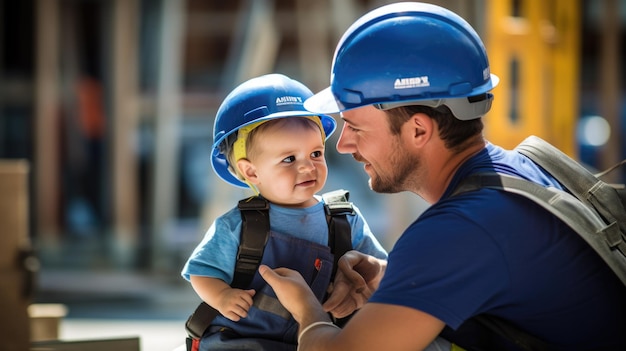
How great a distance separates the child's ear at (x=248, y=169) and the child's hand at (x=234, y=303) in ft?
1.11

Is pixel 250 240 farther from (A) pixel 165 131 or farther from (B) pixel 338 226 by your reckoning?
(A) pixel 165 131

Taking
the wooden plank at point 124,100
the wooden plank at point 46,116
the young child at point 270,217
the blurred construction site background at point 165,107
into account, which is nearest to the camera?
Result: the young child at point 270,217

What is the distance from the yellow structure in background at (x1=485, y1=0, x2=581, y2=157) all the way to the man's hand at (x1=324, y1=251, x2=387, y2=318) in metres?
4.03

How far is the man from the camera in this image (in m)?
2.07

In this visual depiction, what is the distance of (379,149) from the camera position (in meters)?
2.40

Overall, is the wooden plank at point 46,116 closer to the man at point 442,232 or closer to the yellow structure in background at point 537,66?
the yellow structure in background at point 537,66

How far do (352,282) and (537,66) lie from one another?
15.9ft

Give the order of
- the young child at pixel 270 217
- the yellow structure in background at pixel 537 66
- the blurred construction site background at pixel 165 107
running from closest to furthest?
the young child at pixel 270 217, the yellow structure in background at pixel 537 66, the blurred construction site background at pixel 165 107

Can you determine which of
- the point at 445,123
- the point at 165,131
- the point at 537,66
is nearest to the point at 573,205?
the point at 445,123

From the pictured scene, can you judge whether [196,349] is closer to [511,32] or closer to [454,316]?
[454,316]

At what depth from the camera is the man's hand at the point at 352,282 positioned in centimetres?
256

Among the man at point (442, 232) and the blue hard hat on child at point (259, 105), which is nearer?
the man at point (442, 232)

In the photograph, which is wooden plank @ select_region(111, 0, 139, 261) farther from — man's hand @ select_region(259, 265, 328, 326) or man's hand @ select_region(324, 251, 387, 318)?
man's hand @ select_region(259, 265, 328, 326)

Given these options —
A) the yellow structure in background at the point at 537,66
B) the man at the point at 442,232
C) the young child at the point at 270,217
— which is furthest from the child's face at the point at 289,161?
the yellow structure in background at the point at 537,66
